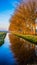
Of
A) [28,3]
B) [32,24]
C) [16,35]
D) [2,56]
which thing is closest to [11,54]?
[2,56]

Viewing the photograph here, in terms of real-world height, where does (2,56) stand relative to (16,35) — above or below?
below

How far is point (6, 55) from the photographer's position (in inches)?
158

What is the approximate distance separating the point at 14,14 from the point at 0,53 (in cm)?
89

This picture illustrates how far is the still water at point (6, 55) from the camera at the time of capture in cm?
390

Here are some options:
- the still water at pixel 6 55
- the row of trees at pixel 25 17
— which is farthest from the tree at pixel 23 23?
the still water at pixel 6 55

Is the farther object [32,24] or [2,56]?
[32,24]

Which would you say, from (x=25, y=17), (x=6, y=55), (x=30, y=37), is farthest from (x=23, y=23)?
(x=6, y=55)

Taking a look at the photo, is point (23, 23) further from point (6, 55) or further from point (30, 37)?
point (6, 55)

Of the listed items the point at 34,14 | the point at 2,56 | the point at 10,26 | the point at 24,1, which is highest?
the point at 24,1

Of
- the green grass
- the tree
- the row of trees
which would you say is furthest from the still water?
the row of trees

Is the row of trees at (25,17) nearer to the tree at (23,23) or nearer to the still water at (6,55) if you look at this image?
the tree at (23,23)

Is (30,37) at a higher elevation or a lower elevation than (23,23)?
lower

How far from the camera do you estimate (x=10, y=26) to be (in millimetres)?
4262

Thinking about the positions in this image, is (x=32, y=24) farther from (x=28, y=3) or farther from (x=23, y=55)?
(x=23, y=55)
